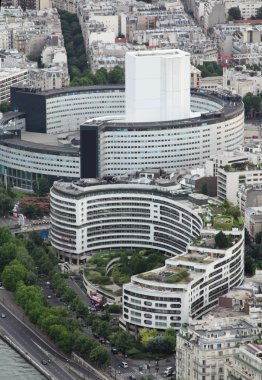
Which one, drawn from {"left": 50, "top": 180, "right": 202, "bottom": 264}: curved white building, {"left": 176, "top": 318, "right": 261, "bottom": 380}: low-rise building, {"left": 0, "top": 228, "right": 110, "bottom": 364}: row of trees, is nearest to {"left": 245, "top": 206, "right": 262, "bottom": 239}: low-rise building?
{"left": 50, "top": 180, "right": 202, "bottom": 264}: curved white building

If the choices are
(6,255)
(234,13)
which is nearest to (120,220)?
(6,255)

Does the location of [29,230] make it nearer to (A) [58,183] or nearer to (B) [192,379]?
(A) [58,183]

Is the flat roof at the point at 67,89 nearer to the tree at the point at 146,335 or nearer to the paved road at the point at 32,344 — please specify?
the paved road at the point at 32,344

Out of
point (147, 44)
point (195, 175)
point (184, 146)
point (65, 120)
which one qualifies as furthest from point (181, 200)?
point (147, 44)

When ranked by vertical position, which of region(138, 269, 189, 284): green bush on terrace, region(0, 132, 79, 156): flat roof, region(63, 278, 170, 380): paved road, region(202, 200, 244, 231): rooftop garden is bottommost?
region(63, 278, 170, 380): paved road

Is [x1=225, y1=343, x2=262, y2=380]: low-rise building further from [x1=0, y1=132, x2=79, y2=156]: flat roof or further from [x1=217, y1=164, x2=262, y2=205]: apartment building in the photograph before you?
[x1=0, y1=132, x2=79, y2=156]: flat roof

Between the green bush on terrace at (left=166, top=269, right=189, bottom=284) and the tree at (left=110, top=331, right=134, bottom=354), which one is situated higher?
the green bush on terrace at (left=166, top=269, right=189, bottom=284)
